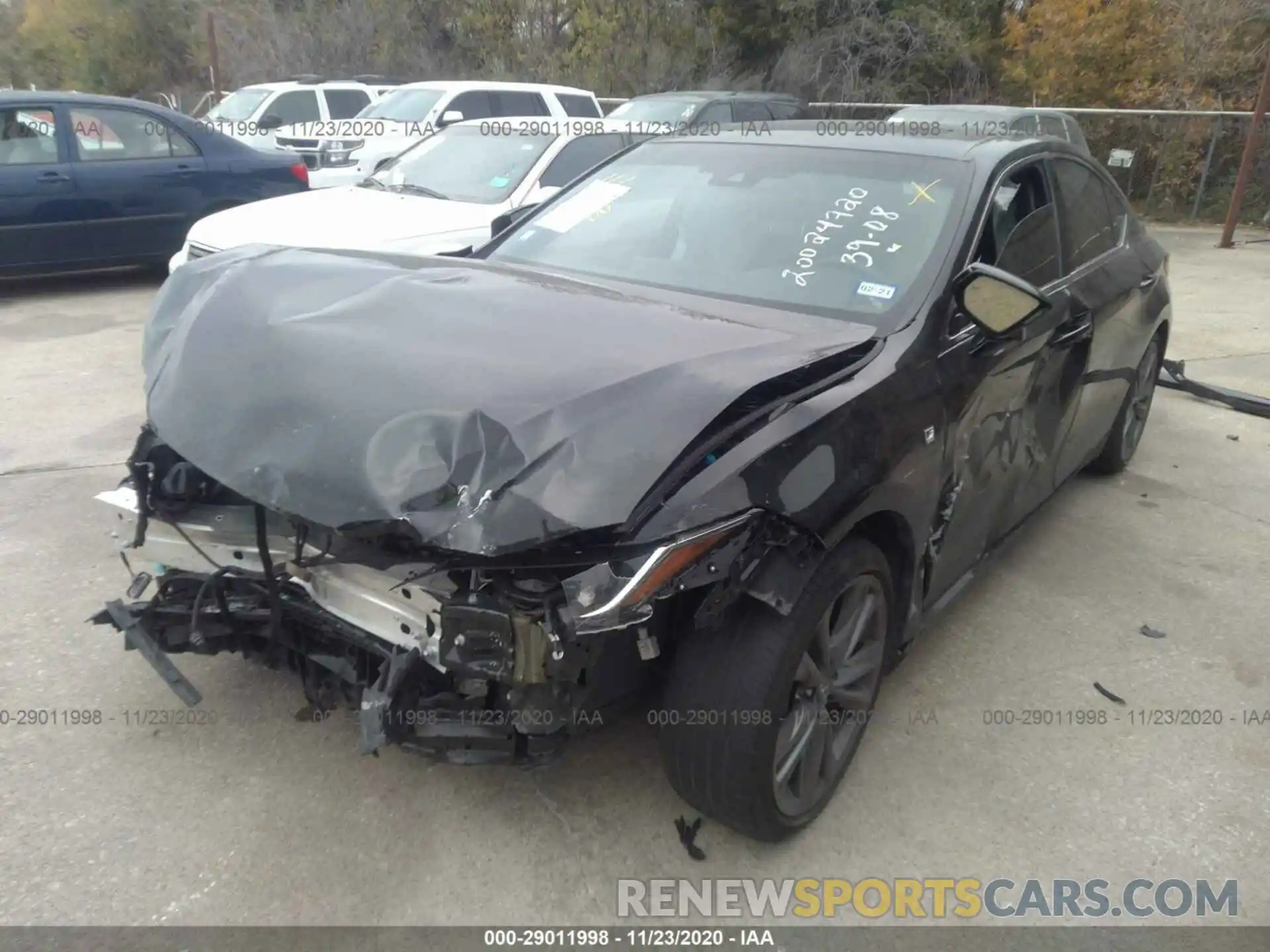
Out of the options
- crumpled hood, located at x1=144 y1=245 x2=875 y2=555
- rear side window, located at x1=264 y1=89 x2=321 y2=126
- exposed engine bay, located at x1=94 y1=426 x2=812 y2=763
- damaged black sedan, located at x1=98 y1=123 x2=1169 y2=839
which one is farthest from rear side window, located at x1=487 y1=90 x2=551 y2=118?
exposed engine bay, located at x1=94 y1=426 x2=812 y2=763

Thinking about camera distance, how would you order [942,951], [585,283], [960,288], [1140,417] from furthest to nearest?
[1140,417] → [585,283] → [960,288] → [942,951]

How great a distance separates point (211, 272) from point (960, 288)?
7.28 feet

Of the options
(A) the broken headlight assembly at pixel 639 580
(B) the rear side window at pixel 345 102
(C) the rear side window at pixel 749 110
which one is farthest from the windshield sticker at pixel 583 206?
(B) the rear side window at pixel 345 102

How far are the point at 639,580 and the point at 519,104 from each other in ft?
36.4

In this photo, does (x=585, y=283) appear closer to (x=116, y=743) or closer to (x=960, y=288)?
(x=960, y=288)

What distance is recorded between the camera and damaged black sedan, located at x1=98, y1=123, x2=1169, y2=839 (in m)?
2.05

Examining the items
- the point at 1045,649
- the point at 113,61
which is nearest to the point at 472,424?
the point at 1045,649

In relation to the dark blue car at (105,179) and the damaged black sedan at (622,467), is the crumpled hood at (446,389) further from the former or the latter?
the dark blue car at (105,179)

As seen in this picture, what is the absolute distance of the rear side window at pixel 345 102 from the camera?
46.8 ft

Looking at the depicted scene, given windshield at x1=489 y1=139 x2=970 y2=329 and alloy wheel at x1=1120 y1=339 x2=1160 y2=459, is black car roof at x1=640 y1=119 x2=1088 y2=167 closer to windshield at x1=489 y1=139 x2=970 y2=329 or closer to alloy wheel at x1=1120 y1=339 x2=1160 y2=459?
windshield at x1=489 y1=139 x2=970 y2=329

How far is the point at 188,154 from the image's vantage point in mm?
8859

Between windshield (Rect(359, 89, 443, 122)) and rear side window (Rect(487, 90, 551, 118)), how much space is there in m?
0.50

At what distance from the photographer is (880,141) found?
348 centimetres

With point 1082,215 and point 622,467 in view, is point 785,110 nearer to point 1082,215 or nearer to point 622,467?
point 1082,215
